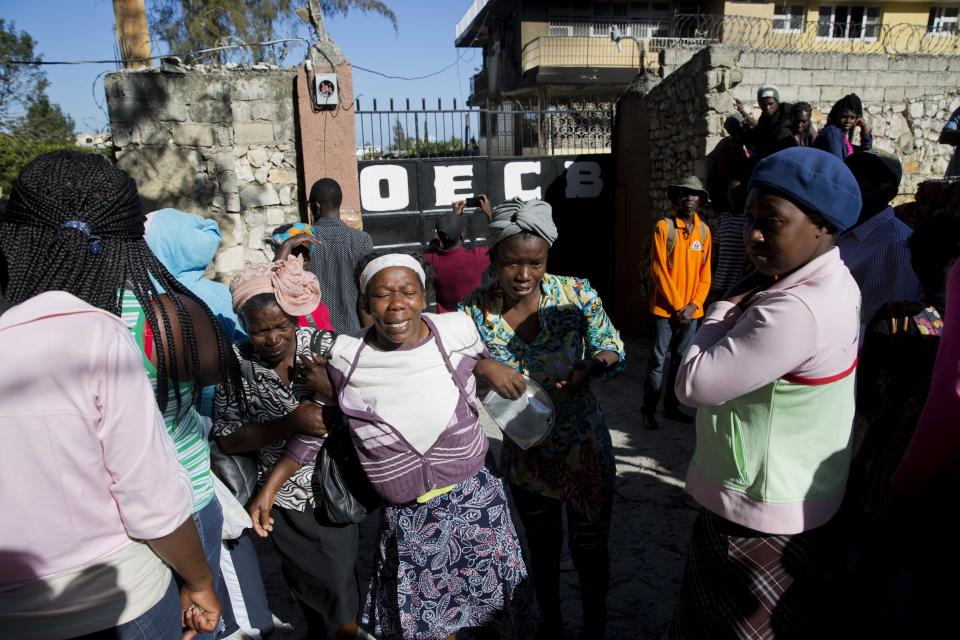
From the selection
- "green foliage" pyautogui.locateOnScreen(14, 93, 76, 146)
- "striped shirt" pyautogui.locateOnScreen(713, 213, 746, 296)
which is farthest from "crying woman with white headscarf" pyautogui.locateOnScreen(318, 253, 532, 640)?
"green foliage" pyautogui.locateOnScreen(14, 93, 76, 146)

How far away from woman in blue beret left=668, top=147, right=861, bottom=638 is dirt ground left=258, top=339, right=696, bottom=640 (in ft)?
3.74

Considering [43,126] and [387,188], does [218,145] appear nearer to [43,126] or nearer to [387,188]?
[387,188]

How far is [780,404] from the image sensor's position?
5.10 feet

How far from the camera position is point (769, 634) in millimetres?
1615

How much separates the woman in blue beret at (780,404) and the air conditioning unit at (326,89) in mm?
5735

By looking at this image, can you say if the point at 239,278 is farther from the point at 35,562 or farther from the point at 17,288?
the point at 35,562

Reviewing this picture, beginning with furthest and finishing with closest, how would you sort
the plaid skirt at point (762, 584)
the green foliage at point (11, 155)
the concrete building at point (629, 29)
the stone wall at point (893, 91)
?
the concrete building at point (629, 29), the green foliage at point (11, 155), the stone wall at point (893, 91), the plaid skirt at point (762, 584)

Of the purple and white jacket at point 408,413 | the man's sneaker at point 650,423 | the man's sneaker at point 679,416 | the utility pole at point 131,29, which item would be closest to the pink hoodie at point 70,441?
the purple and white jacket at point 408,413

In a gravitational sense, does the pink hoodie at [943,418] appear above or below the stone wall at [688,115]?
below

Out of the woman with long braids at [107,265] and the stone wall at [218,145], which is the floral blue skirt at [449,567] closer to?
the woman with long braids at [107,265]

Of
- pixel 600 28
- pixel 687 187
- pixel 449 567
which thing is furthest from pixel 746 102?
pixel 600 28

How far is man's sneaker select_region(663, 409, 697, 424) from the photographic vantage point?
5.01 m

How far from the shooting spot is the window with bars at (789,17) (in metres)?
22.4

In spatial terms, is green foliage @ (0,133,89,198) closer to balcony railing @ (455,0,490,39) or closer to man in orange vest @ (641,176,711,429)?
man in orange vest @ (641,176,711,429)
